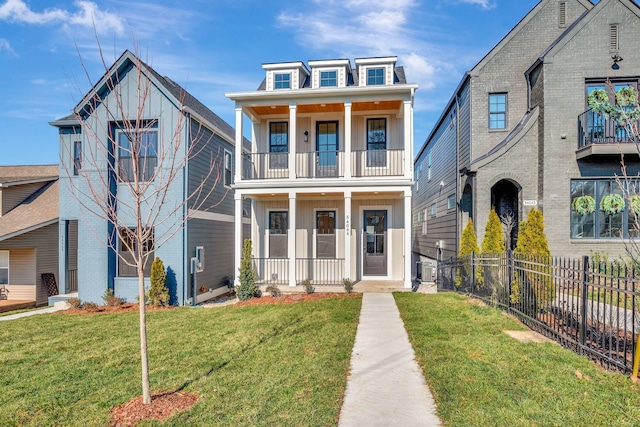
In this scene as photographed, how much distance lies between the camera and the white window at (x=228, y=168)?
A: 15359 millimetres

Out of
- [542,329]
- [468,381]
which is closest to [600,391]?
[468,381]

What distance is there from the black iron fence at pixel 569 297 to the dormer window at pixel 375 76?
21.0 feet

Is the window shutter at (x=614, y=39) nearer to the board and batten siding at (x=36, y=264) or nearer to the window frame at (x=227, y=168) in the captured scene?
the window frame at (x=227, y=168)

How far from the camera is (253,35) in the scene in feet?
41.0

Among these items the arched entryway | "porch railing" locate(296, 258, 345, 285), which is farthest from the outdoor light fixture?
Result: "porch railing" locate(296, 258, 345, 285)

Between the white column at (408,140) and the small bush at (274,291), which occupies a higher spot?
the white column at (408,140)

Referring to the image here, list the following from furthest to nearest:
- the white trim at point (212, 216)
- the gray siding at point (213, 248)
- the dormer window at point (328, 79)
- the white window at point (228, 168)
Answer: the white window at point (228, 168), the dormer window at point (328, 79), the white trim at point (212, 216), the gray siding at point (213, 248)

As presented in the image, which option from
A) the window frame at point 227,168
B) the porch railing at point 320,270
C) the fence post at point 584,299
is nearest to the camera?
the fence post at point 584,299

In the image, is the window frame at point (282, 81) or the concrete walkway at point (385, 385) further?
the window frame at point (282, 81)

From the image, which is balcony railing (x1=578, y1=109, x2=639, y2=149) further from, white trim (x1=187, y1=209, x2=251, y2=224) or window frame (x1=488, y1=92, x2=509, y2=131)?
white trim (x1=187, y1=209, x2=251, y2=224)

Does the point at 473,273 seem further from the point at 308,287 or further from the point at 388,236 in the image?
the point at 308,287

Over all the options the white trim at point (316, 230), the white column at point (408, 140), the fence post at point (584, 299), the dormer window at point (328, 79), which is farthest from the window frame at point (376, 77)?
the fence post at point (584, 299)

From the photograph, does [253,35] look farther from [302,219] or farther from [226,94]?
[302,219]

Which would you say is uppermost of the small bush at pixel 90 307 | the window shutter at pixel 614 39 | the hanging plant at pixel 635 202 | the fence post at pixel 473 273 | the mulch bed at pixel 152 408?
the window shutter at pixel 614 39
